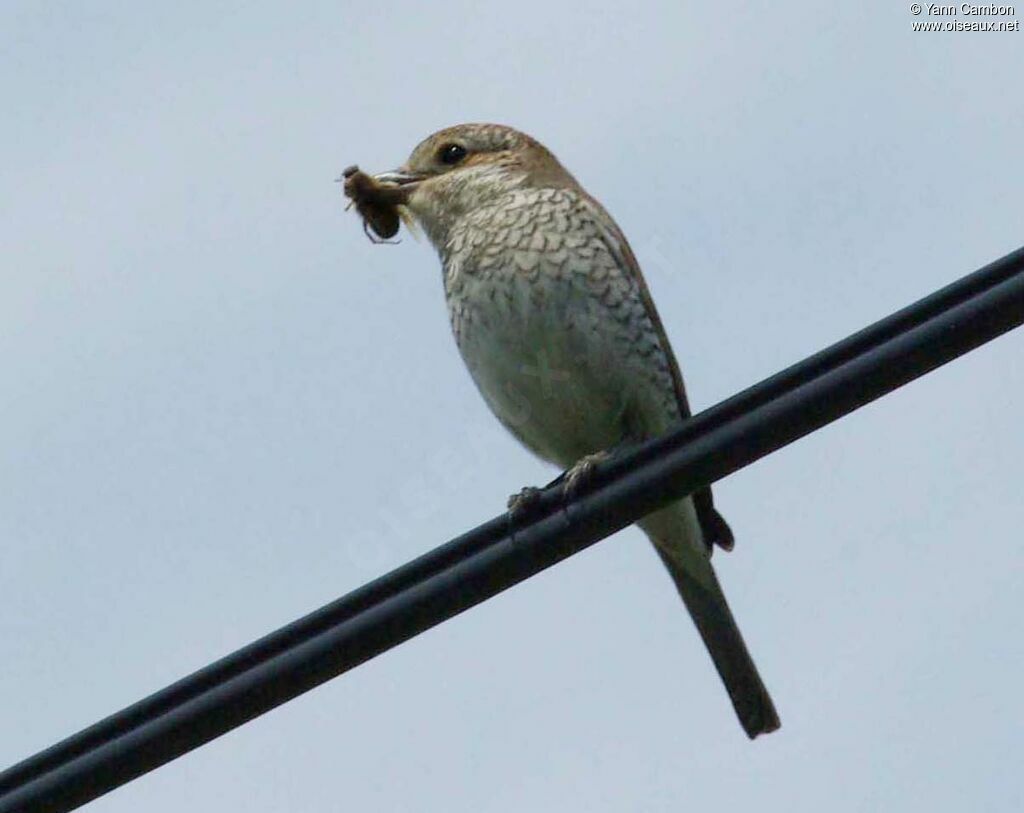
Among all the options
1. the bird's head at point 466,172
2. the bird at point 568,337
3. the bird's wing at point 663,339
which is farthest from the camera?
the bird's head at point 466,172

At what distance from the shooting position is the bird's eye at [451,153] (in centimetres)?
823

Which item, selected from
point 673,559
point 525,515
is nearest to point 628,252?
point 673,559

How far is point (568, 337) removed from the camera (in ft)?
23.3

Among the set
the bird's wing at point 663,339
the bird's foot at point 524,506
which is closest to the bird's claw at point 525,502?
the bird's foot at point 524,506

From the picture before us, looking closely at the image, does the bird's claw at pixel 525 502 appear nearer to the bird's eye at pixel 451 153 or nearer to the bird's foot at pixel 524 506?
the bird's foot at pixel 524 506

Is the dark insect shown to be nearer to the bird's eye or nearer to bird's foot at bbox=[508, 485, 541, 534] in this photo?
the bird's eye

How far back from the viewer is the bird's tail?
7.65 meters

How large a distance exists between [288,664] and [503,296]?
269 centimetres

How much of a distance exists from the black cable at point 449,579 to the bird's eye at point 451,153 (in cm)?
352

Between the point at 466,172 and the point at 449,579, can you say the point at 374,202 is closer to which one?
the point at 466,172

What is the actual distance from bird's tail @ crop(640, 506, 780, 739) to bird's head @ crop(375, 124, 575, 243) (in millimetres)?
1279

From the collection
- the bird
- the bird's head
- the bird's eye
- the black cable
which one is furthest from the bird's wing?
the black cable

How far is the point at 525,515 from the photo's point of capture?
5.15 metres

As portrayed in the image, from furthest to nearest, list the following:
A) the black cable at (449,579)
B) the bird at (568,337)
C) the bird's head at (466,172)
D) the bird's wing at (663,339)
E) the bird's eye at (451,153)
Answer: the bird's eye at (451,153)
the bird's head at (466,172)
the bird's wing at (663,339)
the bird at (568,337)
the black cable at (449,579)
